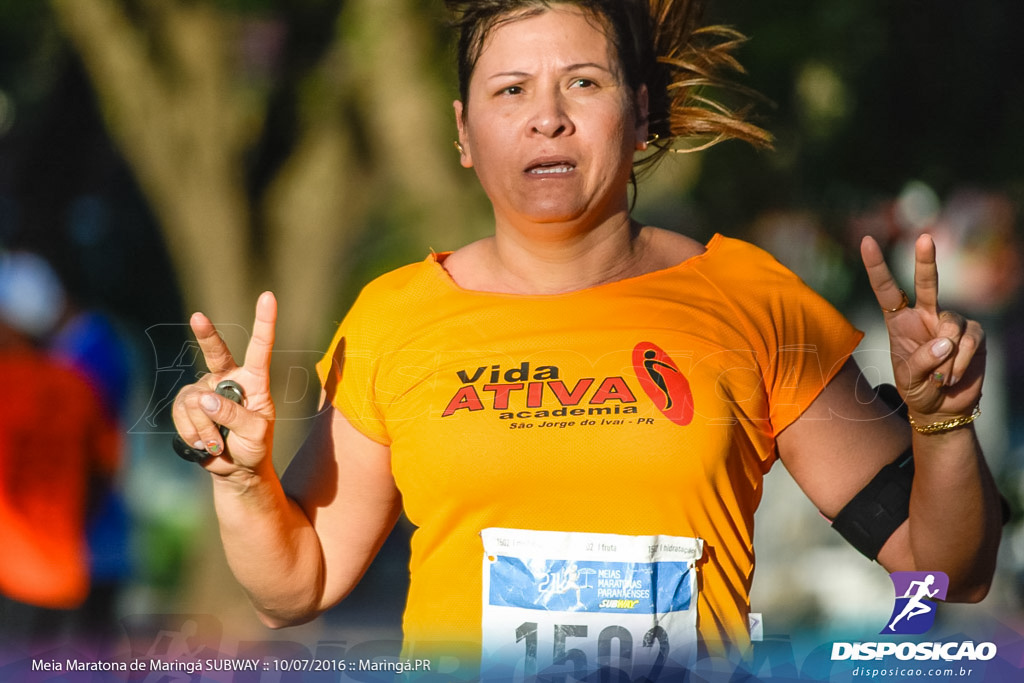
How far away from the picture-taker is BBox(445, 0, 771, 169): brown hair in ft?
6.51

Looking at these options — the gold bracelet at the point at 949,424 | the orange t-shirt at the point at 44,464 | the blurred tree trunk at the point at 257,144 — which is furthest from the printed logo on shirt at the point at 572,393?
the orange t-shirt at the point at 44,464

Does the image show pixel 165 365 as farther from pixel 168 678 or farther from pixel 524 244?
pixel 524 244

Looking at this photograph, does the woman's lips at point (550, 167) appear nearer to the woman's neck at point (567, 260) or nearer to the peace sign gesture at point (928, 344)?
the woman's neck at point (567, 260)

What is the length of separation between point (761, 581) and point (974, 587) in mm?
3060

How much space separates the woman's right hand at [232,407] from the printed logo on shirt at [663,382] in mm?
627

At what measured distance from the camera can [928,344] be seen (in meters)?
1.73

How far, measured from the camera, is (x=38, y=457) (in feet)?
13.8

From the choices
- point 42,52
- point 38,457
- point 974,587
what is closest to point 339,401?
point 974,587

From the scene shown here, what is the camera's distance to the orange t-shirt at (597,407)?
1.84 metres

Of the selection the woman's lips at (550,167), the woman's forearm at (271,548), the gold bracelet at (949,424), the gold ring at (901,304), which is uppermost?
the woman's lips at (550,167)

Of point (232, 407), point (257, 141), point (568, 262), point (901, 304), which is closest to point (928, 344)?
point (901, 304)

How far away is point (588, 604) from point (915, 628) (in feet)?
2.47

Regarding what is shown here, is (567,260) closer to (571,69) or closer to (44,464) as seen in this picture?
(571,69)

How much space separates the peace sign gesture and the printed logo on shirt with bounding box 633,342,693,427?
0.34 meters
